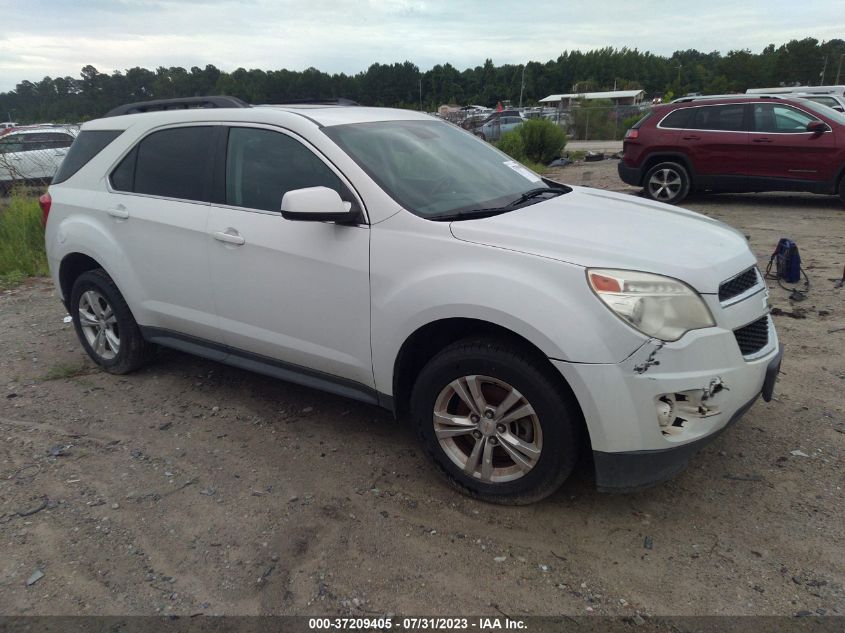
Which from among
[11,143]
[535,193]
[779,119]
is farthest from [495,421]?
[11,143]

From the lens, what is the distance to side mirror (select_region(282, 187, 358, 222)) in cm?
295

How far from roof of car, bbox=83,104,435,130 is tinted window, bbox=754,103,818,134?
7768 millimetres

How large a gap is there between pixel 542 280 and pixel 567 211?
0.77 metres

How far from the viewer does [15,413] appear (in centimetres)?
417

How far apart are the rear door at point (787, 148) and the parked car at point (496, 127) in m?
14.9

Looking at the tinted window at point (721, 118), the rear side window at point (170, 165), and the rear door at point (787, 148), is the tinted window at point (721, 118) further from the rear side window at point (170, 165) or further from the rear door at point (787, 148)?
the rear side window at point (170, 165)

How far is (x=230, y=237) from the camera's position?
3.50 metres

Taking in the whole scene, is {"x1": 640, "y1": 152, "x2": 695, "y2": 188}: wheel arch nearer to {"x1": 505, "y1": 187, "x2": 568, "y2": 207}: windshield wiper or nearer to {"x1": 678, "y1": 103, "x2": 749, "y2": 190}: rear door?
{"x1": 678, "y1": 103, "x2": 749, "y2": 190}: rear door

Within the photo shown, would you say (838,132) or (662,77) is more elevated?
(662,77)

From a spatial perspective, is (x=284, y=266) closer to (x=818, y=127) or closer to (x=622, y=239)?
(x=622, y=239)

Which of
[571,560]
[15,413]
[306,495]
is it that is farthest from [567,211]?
[15,413]

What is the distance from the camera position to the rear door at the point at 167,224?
3.74m

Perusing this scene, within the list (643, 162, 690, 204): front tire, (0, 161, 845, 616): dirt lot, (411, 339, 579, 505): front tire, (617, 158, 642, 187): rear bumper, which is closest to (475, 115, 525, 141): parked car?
(617, 158, 642, 187): rear bumper

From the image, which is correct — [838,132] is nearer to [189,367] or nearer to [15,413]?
[189,367]
